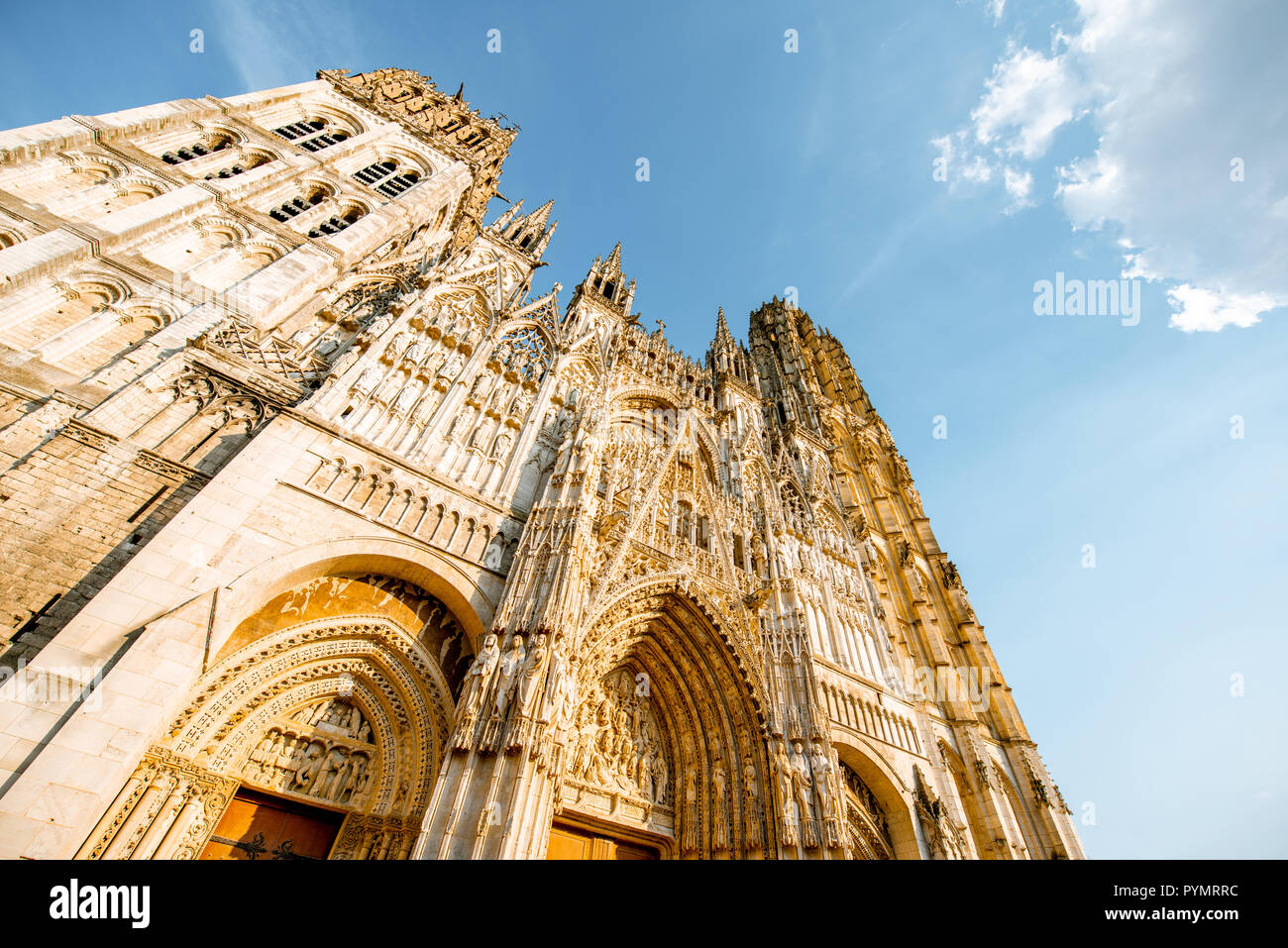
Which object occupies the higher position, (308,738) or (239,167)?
(239,167)

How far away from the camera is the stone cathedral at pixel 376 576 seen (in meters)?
6.31

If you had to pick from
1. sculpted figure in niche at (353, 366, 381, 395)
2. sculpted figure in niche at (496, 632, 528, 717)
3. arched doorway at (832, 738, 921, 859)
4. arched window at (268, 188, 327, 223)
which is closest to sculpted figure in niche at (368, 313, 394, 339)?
sculpted figure in niche at (353, 366, 381, 395)

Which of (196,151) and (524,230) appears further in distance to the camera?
(524,230)

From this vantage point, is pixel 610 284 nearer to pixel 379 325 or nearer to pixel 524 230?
pixel 524 230

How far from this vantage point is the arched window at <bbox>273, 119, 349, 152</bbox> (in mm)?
16125

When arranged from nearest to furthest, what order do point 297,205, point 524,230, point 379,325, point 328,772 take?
point 328,772 → point 379,325 → point 297,205 → point 524,230

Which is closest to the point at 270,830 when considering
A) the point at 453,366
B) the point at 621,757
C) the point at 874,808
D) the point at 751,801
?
the point at 621,757

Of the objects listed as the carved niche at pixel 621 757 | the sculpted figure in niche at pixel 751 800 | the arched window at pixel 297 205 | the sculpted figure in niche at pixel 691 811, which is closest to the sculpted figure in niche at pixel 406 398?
the arched window at pixel 297 205

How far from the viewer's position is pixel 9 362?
7.32m

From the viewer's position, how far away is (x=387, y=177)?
1750cm

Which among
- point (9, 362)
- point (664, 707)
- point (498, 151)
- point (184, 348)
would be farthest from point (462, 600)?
point (498, 151)

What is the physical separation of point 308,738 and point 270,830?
1.12 metres

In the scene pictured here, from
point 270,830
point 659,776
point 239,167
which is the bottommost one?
point 270,830

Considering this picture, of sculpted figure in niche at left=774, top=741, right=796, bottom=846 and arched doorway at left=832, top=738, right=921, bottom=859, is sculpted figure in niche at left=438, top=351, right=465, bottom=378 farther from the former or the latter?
arched doorway at left=832, top=738, right=921, bottom=859
